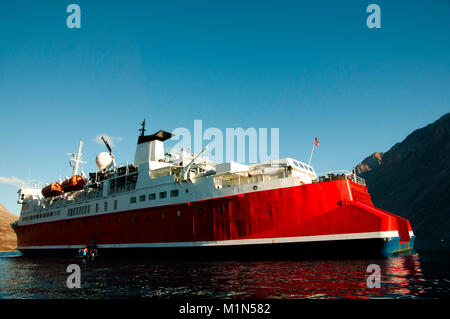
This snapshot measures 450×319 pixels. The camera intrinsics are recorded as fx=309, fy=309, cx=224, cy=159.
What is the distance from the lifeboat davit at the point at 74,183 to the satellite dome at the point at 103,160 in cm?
314

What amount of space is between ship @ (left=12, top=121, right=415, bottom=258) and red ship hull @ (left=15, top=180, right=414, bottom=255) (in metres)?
0.07

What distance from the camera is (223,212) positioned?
26234mm

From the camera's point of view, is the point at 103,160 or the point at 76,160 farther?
the point at 76,160

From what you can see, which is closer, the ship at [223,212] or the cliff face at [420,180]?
the ship at [223,212]

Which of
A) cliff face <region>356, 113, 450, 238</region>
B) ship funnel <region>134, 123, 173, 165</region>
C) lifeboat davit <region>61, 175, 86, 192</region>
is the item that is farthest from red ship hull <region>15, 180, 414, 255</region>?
cliff face <region>356, 113, 450, 238</region>

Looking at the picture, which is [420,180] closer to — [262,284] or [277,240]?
[277,240]

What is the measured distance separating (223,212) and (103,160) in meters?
24.9

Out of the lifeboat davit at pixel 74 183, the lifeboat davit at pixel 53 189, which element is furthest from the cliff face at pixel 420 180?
the lifeboat davit at pixel 53 189

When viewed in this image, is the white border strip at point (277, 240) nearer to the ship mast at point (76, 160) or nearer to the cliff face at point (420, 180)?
the ship mast at point (76, 160)

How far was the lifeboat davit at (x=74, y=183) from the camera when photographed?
4341cm

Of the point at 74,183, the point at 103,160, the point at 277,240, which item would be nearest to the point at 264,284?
the point at 277,240

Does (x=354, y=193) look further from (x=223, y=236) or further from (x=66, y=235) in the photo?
(x=66, y=235)

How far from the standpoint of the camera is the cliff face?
102m
